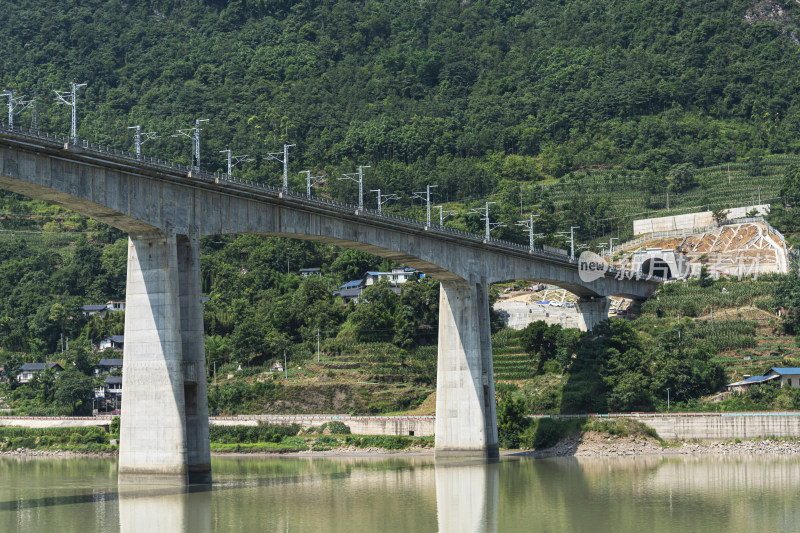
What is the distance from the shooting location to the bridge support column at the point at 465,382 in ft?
220

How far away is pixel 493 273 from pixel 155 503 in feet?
116

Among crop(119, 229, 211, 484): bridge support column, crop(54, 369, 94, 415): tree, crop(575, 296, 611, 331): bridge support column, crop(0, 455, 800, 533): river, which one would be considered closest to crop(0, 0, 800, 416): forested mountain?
crop(54, 369, 94, 415): tree

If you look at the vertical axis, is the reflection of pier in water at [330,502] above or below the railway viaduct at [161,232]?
below

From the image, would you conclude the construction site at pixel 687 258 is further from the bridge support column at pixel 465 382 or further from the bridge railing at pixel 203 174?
the bridge support column at pixel 465 382

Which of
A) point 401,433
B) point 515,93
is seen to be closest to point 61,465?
point 401,433

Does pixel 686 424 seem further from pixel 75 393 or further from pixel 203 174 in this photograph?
pixel 75 393

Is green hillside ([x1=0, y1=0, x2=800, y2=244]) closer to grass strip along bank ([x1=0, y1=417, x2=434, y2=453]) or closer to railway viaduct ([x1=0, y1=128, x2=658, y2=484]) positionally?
grass strip along bank ([x1=0, y1=417, x2=434, y2=453])

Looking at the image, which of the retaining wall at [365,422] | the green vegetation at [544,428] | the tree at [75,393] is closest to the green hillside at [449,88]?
the tree at [75,393]

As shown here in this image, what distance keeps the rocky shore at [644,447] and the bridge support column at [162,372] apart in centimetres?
2834

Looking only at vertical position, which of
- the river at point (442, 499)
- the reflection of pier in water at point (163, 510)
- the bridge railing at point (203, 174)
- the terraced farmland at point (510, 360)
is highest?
the bridge railing at point (203, 174)

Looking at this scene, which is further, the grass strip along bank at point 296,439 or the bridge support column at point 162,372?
the grass strip along bank at point 296,439

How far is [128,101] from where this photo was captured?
170 metres

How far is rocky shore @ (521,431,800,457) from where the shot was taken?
65.7 meters

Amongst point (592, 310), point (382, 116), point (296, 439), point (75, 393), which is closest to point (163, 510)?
point (296, 439)
